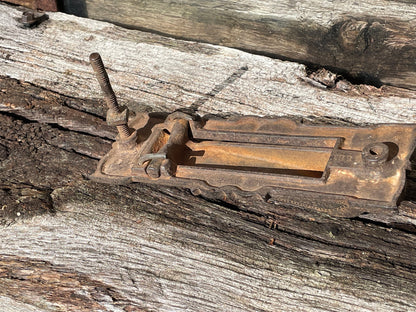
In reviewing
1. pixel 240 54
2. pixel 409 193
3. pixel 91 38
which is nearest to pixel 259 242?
pixel 409 193

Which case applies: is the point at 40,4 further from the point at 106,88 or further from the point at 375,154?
the point at 375,154

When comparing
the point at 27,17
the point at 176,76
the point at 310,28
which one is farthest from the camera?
the point at 27,17

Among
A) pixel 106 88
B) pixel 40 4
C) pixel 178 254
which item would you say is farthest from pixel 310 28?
pixel 40 4

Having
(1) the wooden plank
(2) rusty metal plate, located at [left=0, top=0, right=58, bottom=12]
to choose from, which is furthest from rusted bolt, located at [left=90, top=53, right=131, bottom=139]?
(2) rusty metal plate, located at [left=0, top=0, right=58, bottom=12]

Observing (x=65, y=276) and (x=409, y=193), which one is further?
(x=409, y=193)

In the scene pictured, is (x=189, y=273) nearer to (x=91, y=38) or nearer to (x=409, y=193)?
(x=409, y=193)

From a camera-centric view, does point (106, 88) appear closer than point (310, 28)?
Yes
